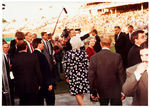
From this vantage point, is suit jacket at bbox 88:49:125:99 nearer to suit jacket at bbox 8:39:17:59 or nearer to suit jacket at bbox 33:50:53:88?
suit jacket at bbox 33:50:53:88

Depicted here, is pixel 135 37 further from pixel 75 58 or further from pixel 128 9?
pixel 128 9

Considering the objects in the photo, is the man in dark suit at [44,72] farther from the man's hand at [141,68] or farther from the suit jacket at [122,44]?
the suit jacket at [122,44]

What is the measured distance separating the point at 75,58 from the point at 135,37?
3.70 feet

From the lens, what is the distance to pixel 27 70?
3.83 meters

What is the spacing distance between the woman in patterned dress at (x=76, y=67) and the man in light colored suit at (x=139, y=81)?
219cm

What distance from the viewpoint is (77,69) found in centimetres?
455

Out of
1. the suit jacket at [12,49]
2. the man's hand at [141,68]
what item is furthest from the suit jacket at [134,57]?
the suit jacket at [12,49]

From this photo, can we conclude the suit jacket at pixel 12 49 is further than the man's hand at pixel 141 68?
Yes

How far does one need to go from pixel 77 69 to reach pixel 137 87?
232cm

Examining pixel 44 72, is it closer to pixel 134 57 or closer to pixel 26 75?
pixel 26 75

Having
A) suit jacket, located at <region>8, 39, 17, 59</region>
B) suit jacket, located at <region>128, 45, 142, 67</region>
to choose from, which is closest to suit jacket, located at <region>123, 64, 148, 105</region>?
suit jacket, located at <region>128, 45, 142, 67</region>

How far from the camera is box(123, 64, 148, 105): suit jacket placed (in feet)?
7.28

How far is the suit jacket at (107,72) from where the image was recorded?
369 centimetres

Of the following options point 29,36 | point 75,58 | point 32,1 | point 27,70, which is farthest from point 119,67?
point 29,36
